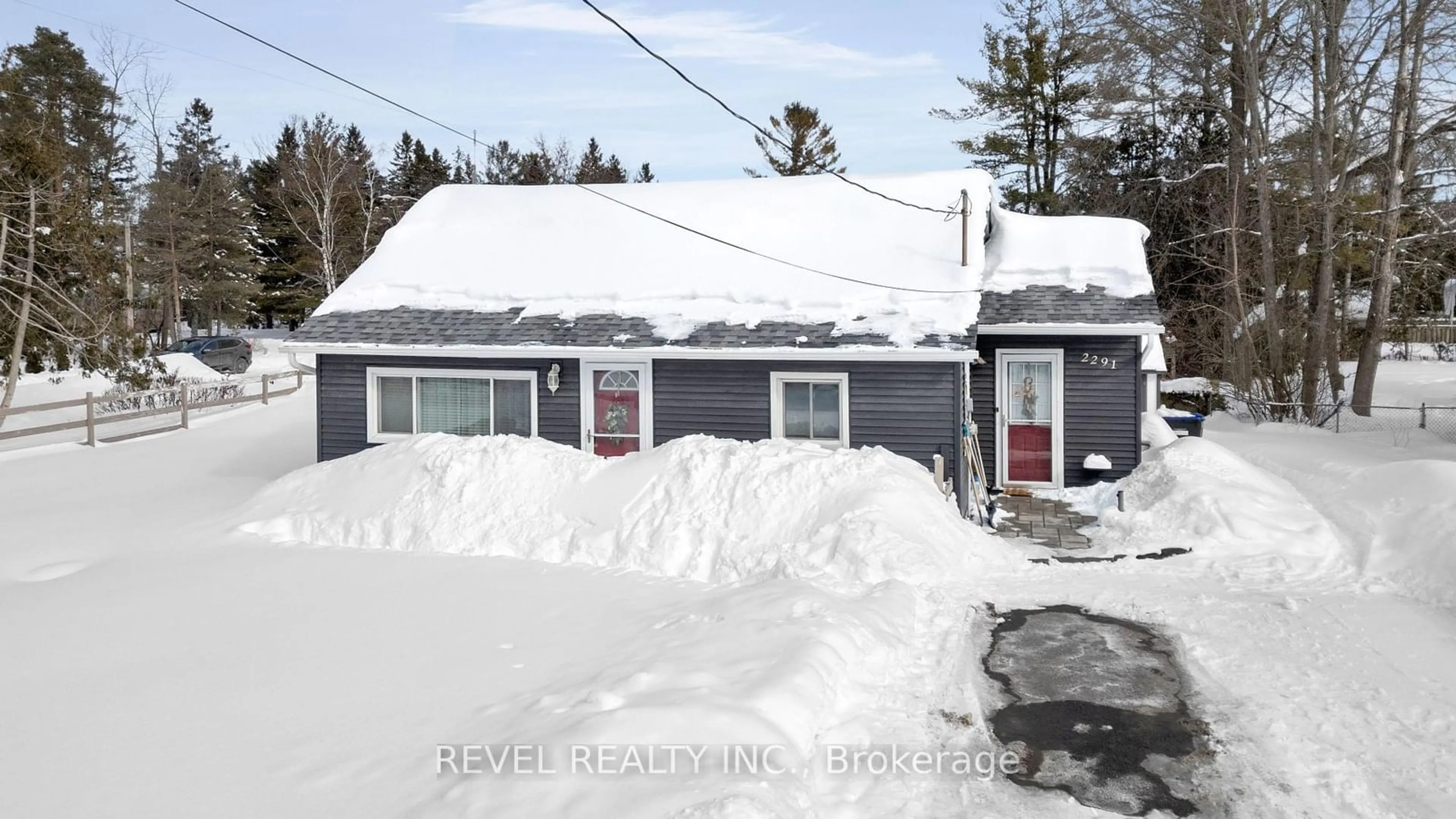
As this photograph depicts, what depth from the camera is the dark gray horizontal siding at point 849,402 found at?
43.2 ft

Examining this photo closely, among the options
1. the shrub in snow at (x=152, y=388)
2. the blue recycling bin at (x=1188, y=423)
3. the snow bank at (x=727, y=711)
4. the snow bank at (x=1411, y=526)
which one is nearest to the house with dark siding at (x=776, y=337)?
the snow bank at (x=1411, y=526)

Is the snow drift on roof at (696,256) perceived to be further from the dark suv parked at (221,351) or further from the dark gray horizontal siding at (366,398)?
the dark suv parked at (221,351)

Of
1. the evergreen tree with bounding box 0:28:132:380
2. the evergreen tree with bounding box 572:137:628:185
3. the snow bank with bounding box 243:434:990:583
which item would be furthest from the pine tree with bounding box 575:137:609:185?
the snow bank with bounding box 243:434:990:583

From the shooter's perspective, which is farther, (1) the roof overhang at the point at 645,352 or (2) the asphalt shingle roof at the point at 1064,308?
(2) the asphalt shingle roof at the point at 1064,308

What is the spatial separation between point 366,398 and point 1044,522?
33.7 feet

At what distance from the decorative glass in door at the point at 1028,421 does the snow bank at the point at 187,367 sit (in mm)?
24322

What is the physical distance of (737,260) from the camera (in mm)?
15781

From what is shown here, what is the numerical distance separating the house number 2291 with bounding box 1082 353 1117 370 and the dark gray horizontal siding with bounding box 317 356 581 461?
7685mm

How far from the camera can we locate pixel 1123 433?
47.8 feet

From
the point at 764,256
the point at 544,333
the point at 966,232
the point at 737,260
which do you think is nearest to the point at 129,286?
the point at 544,333

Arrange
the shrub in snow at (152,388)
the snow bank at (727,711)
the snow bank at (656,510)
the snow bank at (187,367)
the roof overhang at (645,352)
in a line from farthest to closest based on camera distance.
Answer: the snow bank at (187,367) → the shrub in snow at (152,388) → the roof overhang at (645,352) → the snow bank at (656,510) → the snow bank at (727,711)

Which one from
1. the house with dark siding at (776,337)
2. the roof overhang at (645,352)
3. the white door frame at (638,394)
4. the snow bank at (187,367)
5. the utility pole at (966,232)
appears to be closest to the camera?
the roof overhang at (645,352)

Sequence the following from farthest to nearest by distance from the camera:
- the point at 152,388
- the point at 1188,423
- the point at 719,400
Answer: the point at 152,388, the point at 1188,423, the point at 719,400

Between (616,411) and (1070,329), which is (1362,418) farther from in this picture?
(616,411)
